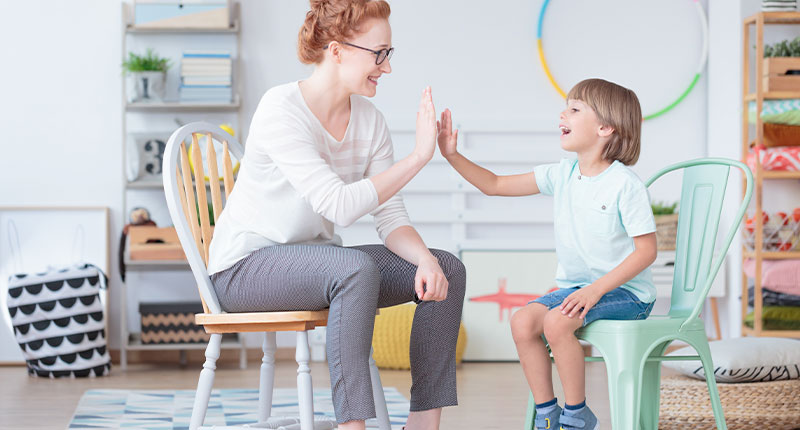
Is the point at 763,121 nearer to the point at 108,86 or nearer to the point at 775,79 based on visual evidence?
the point at 775,79

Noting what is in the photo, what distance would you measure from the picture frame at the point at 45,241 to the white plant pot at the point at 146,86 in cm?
51

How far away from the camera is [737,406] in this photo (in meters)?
2.39

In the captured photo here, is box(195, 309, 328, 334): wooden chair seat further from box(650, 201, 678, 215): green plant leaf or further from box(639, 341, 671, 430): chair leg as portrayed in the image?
box(650, 201, 678, 215): green plant leaf

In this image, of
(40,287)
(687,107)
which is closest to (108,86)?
(40,287)

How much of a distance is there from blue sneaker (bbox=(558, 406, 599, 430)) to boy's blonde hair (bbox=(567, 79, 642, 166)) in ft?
1.75

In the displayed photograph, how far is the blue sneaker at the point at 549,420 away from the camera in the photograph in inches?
71.5

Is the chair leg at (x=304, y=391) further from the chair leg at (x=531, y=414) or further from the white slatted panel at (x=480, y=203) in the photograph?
the white slatted panel at (x=480, y=203)

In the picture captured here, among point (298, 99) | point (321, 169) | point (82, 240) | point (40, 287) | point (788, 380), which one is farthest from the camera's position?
point (82, 240)

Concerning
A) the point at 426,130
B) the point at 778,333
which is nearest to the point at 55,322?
the point at 426,130

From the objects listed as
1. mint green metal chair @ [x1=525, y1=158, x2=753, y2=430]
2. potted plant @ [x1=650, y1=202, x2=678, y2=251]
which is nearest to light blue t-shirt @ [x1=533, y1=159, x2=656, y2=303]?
mint green metal chair @ [x1=525, y1=158, x2=753, y2=430]

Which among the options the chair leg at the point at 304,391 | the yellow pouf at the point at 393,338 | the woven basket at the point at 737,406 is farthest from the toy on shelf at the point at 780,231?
the chair leg at the point at 304,391

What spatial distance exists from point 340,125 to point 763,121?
2444 mm

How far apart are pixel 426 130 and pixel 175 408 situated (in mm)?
1565

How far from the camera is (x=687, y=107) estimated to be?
172 inches
